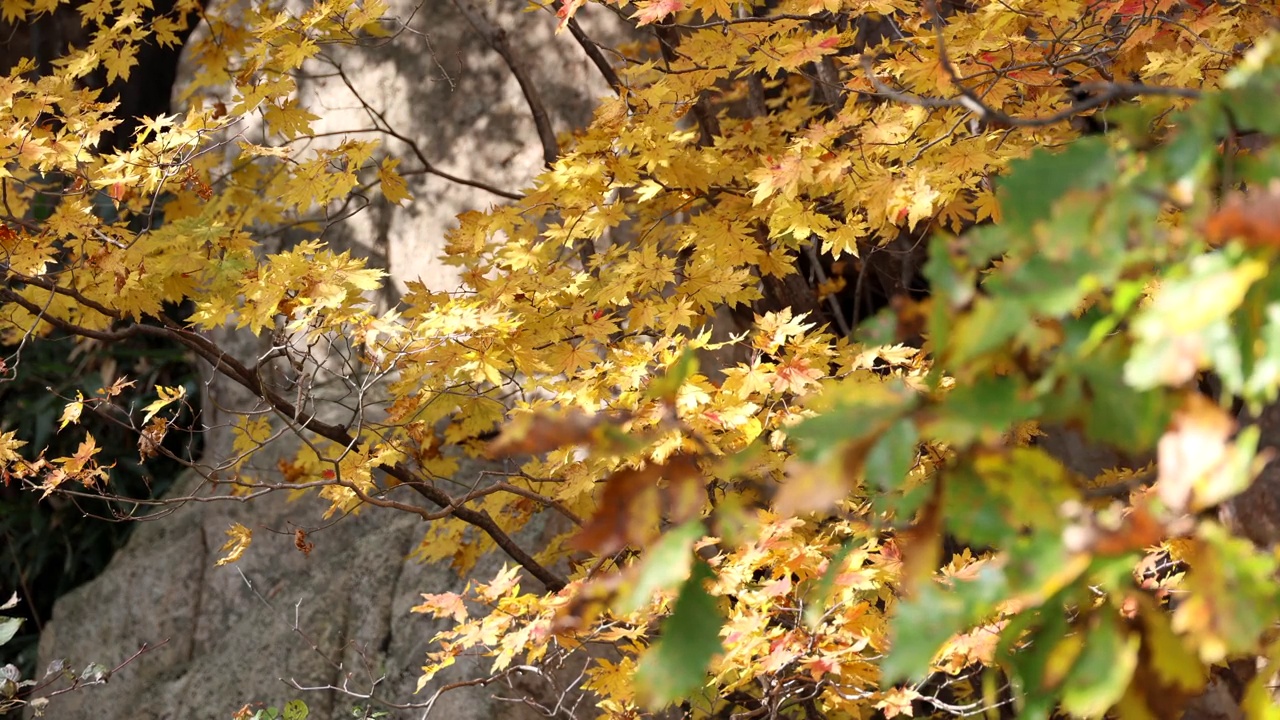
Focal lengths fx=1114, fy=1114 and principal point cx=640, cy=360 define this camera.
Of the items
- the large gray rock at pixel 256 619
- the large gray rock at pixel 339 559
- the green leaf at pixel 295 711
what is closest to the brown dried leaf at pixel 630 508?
the green leaf at pixel 295 711

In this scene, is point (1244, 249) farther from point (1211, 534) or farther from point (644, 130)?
point (644, 130)

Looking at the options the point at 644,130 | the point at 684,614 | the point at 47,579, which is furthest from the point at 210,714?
the point at 684,614

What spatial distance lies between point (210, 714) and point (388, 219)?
2.19 meters

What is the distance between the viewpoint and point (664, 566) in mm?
938

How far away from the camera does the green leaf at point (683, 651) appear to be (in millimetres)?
953

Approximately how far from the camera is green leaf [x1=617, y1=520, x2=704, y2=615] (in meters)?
0.93

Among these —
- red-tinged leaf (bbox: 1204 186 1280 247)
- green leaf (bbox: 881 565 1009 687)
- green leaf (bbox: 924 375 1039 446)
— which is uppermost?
red-tinged leaf (bbox: 1204 186 1280 247)

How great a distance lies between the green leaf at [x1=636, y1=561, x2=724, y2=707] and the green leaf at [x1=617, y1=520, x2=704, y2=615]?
0.18 feet

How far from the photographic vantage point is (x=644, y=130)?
307 centimetres

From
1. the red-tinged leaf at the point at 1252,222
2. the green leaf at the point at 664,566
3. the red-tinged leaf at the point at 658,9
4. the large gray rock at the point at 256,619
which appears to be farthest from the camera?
the large gray rock at the point at 256,619

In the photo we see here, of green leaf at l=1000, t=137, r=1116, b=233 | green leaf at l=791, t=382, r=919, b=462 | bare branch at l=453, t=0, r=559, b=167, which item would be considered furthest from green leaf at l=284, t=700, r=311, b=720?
green leaf at l=1000, t=137, r=1116, b=233

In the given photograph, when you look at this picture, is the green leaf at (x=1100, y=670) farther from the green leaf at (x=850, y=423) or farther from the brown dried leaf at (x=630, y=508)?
the brown dried leaf at (x=630, y=508)

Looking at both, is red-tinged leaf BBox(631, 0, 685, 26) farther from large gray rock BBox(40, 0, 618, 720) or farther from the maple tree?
large gray rock BBox(40, 0, 618, 720)

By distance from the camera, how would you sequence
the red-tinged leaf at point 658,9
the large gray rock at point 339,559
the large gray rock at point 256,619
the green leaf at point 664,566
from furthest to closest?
the large gray rock at point 339,559
the large gray rock at point 256,619
the red-tinged leaf at point 658,9
the green leaf at point 664,566
